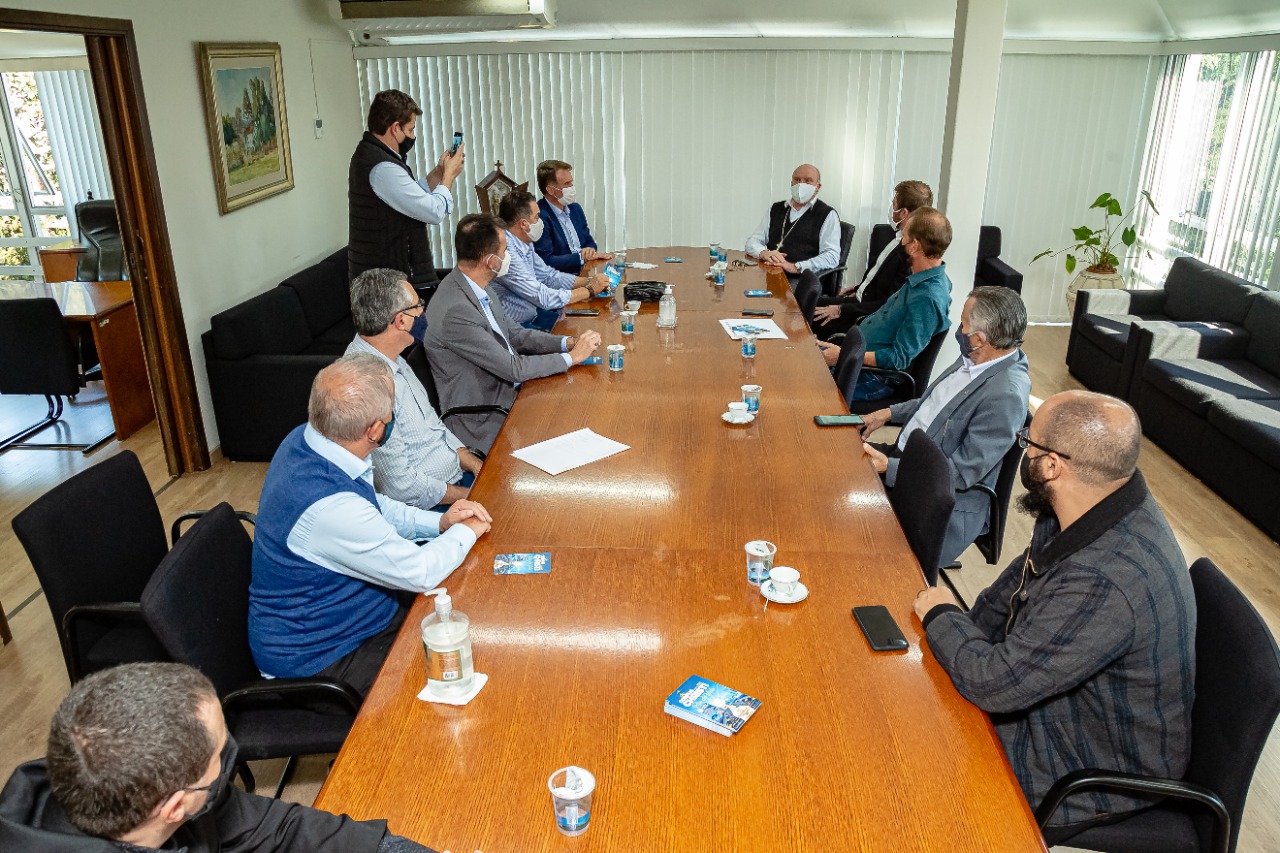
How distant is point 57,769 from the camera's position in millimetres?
1263

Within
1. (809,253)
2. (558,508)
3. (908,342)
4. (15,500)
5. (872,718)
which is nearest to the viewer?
(872,718)

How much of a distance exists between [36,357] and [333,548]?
4425 millimetres

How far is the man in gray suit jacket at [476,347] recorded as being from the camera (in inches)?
149

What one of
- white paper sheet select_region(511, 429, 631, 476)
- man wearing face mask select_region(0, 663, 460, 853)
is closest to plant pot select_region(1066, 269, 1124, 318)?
white paper sheet select_region(511, 429, 631, 476)

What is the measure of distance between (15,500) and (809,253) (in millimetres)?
4984

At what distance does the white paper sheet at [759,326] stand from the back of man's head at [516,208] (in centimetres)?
123

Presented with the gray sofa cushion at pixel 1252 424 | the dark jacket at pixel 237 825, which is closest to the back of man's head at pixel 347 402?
the dark jacket at pixel 237 825

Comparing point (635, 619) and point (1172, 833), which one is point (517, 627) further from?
point (1172, 833)

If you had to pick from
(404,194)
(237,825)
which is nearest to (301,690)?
A: (237,825)

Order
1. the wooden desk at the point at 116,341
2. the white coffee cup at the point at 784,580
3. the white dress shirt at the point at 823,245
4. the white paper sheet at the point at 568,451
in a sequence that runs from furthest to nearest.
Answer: the white dress shirt at the point at 823,245 → the wooden desk at the point at 116,341 → the white paper sheet at the point at 568,451 → the white coffee cup at the point at 784,580

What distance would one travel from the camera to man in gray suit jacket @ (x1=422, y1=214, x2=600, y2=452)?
12.5 ft

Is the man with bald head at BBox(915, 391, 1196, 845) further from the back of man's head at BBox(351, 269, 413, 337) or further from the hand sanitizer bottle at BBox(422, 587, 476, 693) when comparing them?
the back of man's head at BBox(351, 269, 413, 337)

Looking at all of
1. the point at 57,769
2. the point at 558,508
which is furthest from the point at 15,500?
the point at 57,769

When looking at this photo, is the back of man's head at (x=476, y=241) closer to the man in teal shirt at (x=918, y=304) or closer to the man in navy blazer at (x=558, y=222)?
the man in teal shirt at (x=918, y=304)
